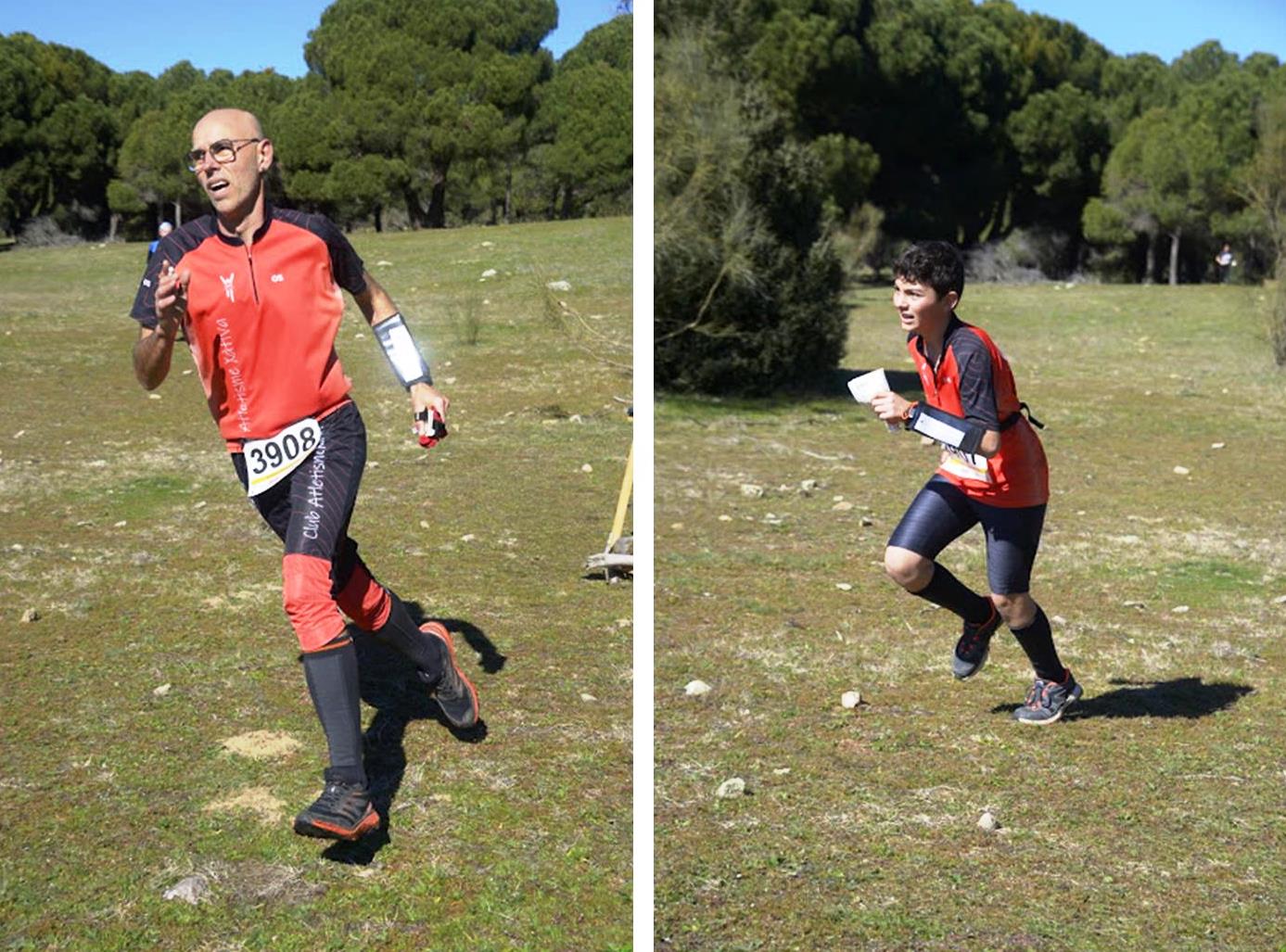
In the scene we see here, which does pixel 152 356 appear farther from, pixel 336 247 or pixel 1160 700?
pixel 1160 700

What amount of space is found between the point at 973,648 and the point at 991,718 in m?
0.19

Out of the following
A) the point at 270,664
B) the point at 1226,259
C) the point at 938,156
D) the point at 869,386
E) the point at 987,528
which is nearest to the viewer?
the point at 869,386

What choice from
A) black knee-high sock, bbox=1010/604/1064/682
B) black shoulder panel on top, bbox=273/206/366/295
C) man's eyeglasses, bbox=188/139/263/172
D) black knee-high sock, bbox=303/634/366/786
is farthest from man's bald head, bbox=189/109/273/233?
black knee-high sock, bbox=1010/604/1064/682

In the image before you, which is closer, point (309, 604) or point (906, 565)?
point (309, 604)

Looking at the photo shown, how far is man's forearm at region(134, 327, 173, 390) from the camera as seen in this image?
2.96 meters

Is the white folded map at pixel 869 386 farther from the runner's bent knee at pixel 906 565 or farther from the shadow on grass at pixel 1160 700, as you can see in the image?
the shadow on grass at pixel 1160 700

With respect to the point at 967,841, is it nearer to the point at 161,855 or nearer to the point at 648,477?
the point at 648,477

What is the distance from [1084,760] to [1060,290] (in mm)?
8241

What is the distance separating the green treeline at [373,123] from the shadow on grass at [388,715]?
4.67 feet

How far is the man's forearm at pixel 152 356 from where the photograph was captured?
116 inches

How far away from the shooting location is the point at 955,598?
367 cm

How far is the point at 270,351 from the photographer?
2.98 m

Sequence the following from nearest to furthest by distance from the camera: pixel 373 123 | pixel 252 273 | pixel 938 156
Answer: pixel 252 273, pixel 373 123, pixel 938 156

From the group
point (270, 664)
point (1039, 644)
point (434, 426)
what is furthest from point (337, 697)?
point (1039, 644)
